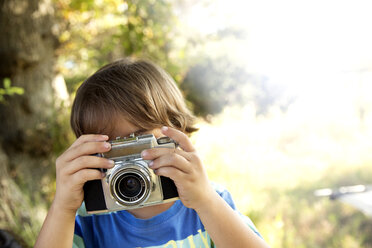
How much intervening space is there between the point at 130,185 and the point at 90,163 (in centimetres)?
11

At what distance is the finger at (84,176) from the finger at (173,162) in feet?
0.48

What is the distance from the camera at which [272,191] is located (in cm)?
295

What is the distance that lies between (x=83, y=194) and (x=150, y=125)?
0.84ft

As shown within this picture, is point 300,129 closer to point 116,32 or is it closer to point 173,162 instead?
point 116,32

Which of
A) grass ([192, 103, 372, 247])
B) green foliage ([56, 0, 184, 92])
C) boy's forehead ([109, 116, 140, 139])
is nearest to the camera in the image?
boy's forehead ([109, 116, 140, 139])

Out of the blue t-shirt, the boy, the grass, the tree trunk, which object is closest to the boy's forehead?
the boy

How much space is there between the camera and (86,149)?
84 centimetres

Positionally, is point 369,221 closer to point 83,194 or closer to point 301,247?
point 301,247

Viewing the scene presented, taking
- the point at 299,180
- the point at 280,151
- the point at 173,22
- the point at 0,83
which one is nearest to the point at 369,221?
the point at 299,180

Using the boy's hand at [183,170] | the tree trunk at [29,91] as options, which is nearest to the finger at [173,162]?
the boy's hand at [183,170]

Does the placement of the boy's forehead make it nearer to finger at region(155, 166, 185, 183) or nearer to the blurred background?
finger at region(155, 166, 185, 183)

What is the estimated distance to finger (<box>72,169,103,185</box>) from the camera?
0.85 metres

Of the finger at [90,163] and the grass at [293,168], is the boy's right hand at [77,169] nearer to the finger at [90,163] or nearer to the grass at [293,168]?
the finger at [90,163]

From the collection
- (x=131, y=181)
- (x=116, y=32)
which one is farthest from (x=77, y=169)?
(x=116, y=32)
